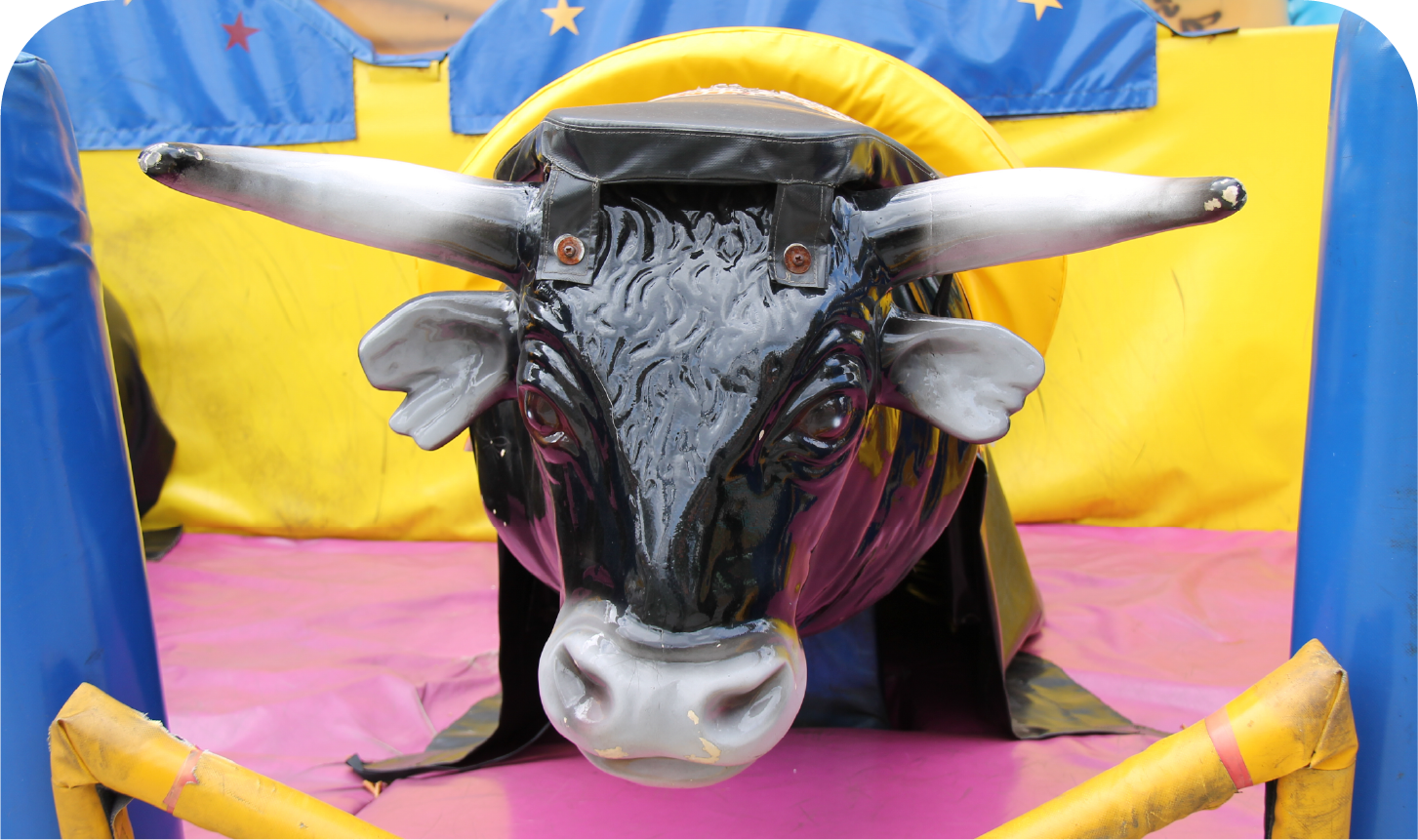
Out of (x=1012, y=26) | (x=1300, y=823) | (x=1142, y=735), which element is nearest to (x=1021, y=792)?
(x=1142, y=735)

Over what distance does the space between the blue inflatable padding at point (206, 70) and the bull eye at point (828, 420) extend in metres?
2.43

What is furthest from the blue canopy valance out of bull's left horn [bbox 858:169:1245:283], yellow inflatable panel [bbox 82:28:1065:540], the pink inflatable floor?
bull's left horn [bbox 858:169:1245:283]

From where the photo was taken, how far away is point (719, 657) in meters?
0.98

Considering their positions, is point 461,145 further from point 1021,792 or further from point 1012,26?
point 1021,792

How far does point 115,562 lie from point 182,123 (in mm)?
2441

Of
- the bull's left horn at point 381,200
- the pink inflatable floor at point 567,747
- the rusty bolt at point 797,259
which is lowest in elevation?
the pink inflatable floor at point 567,747

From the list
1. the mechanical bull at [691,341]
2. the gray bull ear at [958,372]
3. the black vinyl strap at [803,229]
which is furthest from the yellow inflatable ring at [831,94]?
the black vinyl strap at [803,229]

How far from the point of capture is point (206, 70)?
3045 mm

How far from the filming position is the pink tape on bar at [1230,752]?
3.19ft

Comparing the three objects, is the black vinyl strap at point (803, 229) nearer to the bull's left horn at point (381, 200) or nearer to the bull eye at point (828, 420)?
the bull eye at point (828, 420)

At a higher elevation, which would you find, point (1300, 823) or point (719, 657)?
point (719, 657)

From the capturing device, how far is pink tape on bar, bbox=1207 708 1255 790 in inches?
38.3

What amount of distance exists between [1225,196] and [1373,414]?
274 millimetres

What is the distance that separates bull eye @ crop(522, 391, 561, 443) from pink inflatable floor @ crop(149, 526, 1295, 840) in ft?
2.15
